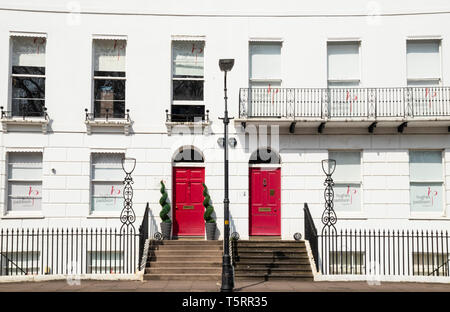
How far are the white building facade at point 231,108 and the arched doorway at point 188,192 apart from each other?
49mm

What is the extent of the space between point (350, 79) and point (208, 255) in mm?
7651

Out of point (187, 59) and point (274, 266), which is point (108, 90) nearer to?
point (187, 59)

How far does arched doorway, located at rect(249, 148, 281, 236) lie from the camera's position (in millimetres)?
16484

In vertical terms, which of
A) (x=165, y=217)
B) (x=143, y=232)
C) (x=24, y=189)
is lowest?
(x=143, y=232)

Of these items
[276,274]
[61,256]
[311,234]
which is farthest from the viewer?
[61,256]

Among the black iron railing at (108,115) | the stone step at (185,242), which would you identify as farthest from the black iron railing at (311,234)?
the black iron railing at (108,115)

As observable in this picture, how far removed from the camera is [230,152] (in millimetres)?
16484

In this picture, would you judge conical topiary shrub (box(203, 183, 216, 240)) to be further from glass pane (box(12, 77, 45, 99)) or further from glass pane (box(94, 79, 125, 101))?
glass pane (box(12, 77, 45, 99))

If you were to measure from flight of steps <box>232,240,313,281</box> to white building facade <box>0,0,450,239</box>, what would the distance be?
3.54ft

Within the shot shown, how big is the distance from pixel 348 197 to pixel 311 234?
2319mm

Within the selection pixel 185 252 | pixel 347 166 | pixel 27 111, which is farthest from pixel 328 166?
pixel 27 111

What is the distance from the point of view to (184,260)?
14578 millimetres

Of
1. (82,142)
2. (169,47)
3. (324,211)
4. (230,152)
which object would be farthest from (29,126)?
(324,211)

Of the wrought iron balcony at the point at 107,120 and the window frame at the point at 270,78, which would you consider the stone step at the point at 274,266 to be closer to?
the wrought iron balcony at the point at 107,120
